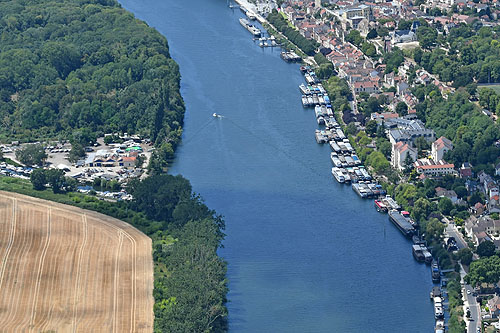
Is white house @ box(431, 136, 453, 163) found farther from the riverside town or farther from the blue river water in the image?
the blue river water

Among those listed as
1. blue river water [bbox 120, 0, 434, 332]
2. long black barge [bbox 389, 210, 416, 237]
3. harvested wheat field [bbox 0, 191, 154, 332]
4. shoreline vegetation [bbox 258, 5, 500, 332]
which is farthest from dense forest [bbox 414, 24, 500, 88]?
harvested wheat field [bbox 0, 191, 154, 332]

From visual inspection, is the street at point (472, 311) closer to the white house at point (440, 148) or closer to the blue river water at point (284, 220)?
the blue river water at point (284, 220)

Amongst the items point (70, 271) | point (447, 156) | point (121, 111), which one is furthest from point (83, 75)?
point (70, 271)

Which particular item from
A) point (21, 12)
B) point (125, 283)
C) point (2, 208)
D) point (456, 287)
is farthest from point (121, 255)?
point (21, 12)

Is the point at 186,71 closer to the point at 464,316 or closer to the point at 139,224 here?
the point at 139,224

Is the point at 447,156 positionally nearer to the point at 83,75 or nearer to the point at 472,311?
the point at 472,311

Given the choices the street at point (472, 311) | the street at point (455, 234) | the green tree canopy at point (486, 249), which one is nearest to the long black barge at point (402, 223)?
the street at point (455, 234)
